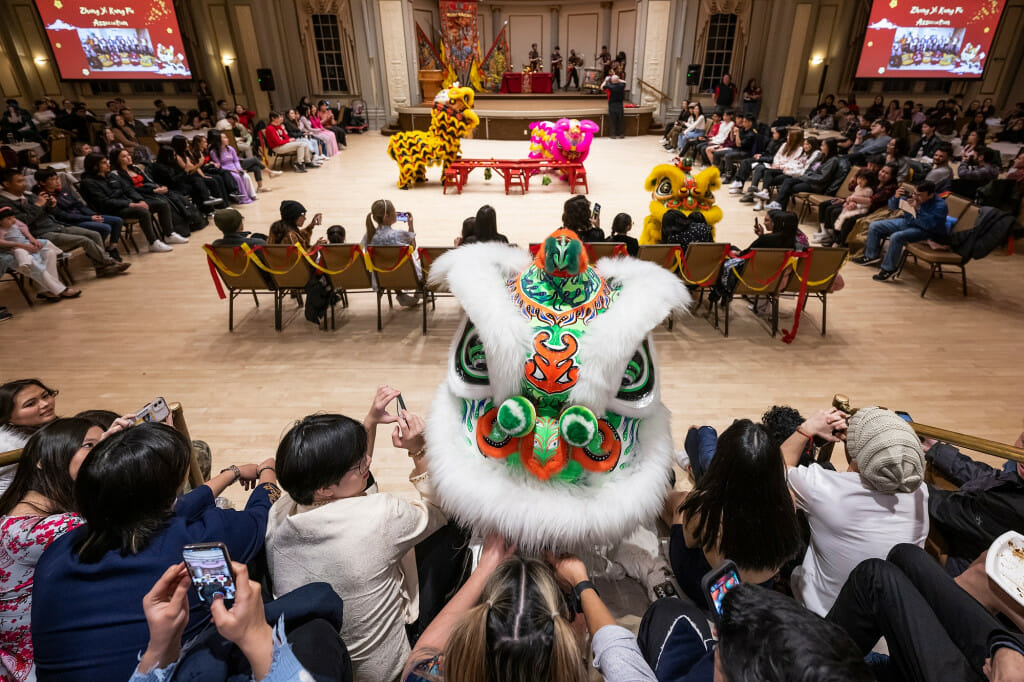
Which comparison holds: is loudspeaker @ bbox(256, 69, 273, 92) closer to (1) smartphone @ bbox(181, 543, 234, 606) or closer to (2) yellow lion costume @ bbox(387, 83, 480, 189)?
(2) yellow lion costume @ bbox(387, 83, 480, 189)

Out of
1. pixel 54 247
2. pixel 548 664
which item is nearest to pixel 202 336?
pixel 54 247

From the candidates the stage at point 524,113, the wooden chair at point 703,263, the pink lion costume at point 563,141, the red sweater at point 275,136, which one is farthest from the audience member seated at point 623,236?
the stage at point 524,113

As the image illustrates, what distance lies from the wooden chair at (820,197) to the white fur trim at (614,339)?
5.85m

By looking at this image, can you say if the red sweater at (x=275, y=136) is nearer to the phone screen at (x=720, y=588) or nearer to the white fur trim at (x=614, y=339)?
the white fur trim at (x=614, y=339)

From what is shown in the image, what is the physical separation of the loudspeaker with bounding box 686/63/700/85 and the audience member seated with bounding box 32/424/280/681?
14.1 meters

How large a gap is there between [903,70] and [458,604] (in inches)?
616

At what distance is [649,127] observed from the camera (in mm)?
13094

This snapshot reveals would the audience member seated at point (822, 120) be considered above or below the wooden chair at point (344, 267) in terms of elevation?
above

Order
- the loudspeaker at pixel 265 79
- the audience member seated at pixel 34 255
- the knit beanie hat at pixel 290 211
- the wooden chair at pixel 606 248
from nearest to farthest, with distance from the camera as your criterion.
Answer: the wooden chair at pixel 606 248 → the knit beanie hat at pixel 290 211 → the audience member seated at pixel 34 255 → the loudspeaker at pixel 265 79

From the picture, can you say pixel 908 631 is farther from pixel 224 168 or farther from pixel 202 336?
pixel 224 168

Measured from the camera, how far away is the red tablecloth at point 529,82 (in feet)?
50.9

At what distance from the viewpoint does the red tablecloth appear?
50.9ft

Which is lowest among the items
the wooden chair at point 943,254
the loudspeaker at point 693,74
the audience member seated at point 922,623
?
the wooden chair at point 943,254

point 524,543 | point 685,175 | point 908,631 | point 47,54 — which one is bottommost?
point 524,543
